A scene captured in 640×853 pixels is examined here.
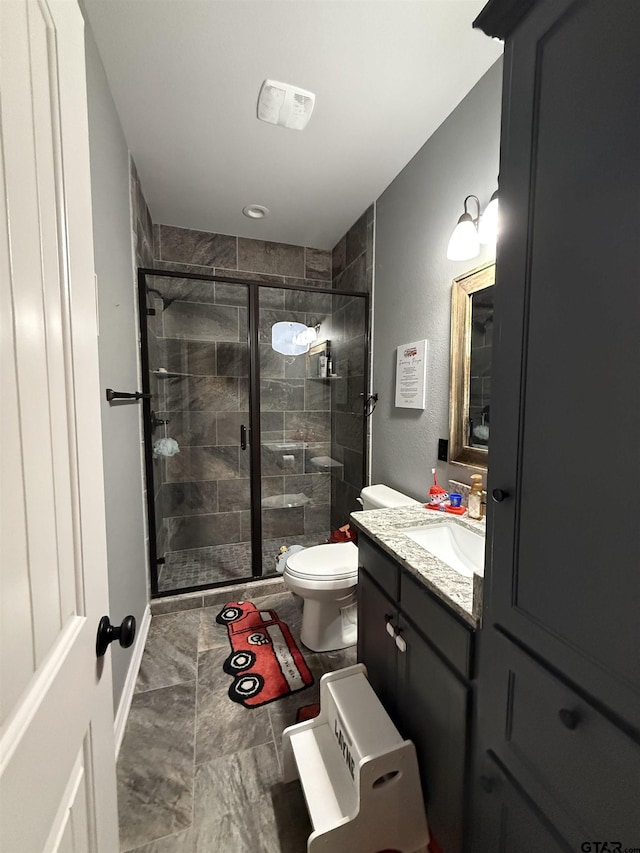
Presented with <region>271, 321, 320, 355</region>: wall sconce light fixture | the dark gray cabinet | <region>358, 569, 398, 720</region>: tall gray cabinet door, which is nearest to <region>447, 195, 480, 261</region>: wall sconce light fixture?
the dark gray cabinet

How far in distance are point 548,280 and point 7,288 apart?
77 centimetres

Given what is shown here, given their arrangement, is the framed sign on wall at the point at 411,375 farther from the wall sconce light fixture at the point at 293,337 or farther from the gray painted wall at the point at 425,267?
the wall sconce light fixture at the point at 293,337

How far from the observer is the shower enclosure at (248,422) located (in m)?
2.35

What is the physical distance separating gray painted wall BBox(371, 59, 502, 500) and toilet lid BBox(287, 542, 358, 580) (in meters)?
0.50

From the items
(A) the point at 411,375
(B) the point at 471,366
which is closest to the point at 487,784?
(B) the point at 471,366

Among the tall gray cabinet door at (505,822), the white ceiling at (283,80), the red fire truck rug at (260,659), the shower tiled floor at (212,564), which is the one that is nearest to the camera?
the tall gray cabinet door at (505,822)

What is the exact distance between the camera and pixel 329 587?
1597 millimetres

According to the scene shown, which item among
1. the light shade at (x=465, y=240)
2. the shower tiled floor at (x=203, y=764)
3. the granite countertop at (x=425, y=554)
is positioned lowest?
the shower tiled floor at (x=203, y=764)

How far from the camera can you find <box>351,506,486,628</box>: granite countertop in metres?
0.80

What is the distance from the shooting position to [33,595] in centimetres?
40

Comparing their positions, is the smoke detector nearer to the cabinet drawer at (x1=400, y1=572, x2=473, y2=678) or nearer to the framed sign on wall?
the framed sign on wall

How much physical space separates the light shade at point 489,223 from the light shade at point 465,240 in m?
0.03

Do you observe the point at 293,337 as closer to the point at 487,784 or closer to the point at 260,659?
the point at 260,659

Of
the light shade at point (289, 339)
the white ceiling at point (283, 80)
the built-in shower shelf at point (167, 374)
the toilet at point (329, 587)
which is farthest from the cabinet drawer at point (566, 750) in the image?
the light shade at point (289, 339)
